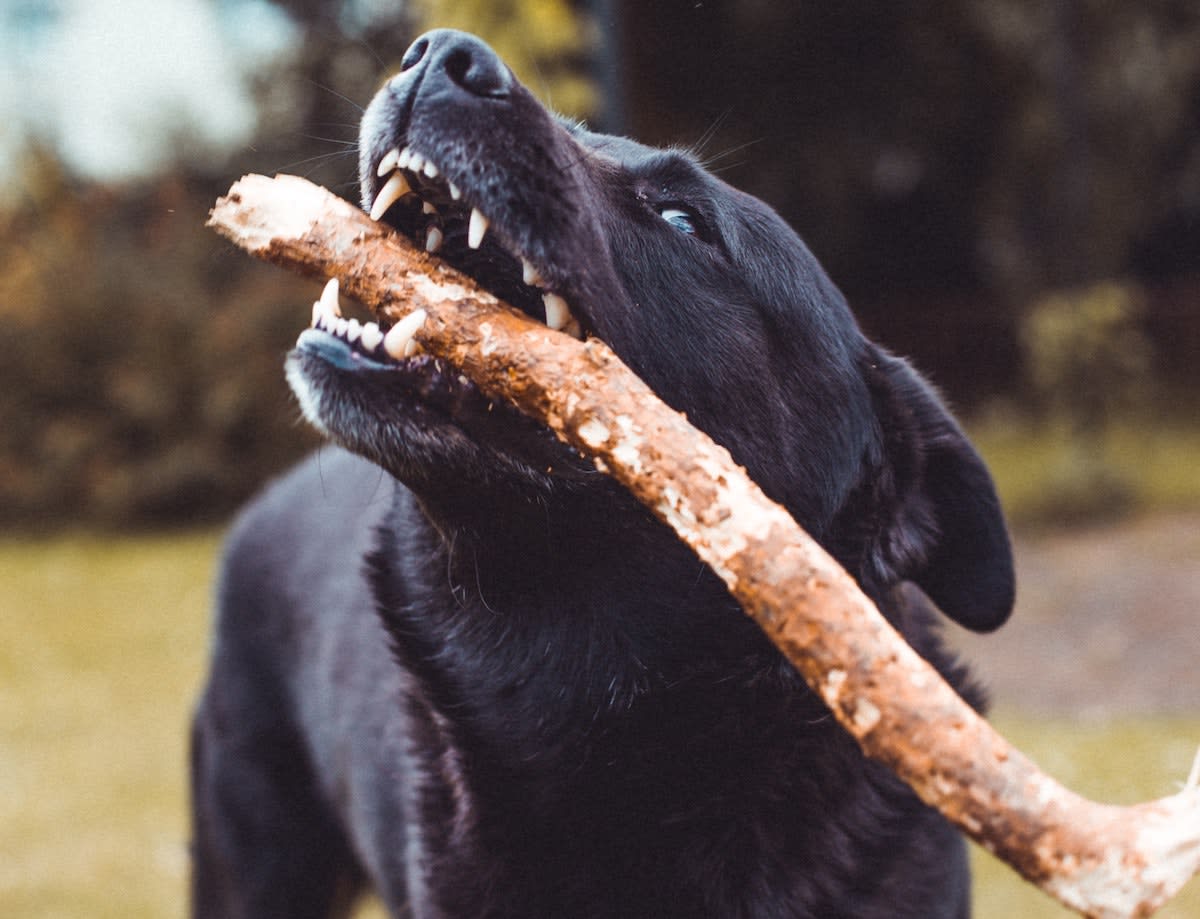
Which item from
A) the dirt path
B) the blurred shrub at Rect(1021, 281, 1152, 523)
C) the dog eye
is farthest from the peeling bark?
the blurred shrub at Rect(1021, 281, 1152, 523)

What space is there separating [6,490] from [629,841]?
1169cm

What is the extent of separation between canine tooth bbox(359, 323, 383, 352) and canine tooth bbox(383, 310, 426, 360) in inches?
1.9

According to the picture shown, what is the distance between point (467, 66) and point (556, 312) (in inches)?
14.9

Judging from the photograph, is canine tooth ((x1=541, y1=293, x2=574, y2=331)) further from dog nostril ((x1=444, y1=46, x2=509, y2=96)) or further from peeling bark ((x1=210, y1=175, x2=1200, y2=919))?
dog nostril ((x1=444, y1=46, x2=509, y2=96))

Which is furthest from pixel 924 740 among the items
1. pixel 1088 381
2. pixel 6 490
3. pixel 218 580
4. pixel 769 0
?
pixel 769 0

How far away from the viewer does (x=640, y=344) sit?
212 centimetres

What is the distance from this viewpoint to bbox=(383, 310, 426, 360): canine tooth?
1.88 metres

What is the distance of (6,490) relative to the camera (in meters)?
12.5

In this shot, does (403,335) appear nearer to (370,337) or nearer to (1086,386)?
(370,337)

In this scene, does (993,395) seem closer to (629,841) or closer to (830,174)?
(830,174)

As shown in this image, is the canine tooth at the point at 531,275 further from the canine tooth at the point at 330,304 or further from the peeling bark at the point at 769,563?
the canine tooth at the point at 330,304

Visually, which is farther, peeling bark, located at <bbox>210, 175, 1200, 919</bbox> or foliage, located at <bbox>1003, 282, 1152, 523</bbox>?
foliage, located at <bbox>1003, 282, 1152, 523</bbox>

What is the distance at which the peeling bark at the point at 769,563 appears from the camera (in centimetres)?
139

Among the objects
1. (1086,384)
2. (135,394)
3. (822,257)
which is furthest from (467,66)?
(822,257)
